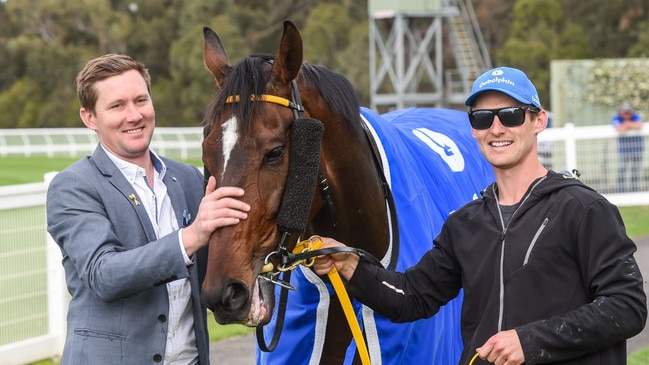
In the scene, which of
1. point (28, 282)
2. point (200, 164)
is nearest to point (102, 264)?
point (28, 282)

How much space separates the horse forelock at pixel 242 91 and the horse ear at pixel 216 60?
0.12 metres

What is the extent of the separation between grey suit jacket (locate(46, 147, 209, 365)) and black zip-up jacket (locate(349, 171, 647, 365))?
860mm

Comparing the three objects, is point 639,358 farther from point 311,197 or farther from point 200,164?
point 200,164

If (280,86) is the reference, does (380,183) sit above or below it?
below

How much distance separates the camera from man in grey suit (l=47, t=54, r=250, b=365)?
263 cm

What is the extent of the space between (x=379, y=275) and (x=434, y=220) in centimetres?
87

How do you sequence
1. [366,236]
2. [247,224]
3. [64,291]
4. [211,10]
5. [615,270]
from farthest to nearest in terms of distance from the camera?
[211,10]
[64,291]
[366,236]
[247,224]
[615,270]

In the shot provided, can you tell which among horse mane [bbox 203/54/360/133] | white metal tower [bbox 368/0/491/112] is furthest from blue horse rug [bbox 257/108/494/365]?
white metal tower [bbox 368/0/491/112]

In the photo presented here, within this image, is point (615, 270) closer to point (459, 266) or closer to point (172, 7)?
point (459, 266)

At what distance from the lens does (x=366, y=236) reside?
3.21m

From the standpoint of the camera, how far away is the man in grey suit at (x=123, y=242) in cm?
263

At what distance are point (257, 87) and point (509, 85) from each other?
0.72 metres

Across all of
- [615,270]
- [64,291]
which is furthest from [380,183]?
[64,291]

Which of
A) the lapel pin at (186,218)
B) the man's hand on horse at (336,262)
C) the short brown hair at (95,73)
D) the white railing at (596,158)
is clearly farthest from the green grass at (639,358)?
the white railing at (596,158)
